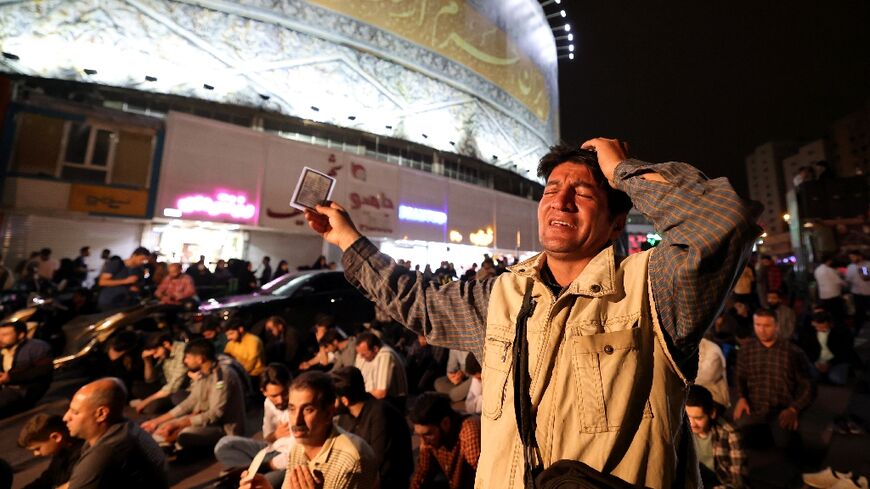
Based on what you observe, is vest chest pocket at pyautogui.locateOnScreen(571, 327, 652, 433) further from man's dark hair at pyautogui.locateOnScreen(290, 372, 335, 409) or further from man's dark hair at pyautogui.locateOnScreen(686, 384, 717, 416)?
man's dark hair at pyautogui.locateOnScreen(686, 384, 717, 416)

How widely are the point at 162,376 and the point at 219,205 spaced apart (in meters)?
9.62

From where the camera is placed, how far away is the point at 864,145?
50250 mm

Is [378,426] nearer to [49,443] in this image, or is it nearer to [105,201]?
[49,443]

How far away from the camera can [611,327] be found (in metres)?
1.12

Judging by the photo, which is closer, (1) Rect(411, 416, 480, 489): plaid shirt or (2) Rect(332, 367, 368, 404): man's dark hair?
(1) Rect(411, 416, 480, 489): plaid shirt

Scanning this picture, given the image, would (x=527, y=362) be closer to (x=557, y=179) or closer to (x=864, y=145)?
(x=557, y=179)

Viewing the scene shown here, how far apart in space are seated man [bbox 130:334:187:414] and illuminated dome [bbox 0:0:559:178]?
13964 mm

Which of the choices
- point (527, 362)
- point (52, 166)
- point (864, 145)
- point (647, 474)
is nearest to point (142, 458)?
point (527, 362)

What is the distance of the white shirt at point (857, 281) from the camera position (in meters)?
8.80

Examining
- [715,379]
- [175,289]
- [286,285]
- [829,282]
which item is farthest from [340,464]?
[829,282]

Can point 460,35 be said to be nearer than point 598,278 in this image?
No

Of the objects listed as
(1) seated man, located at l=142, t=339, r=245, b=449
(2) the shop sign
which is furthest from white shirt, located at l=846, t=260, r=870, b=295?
(2) the shop sign

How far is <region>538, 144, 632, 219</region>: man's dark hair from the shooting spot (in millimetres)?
1396

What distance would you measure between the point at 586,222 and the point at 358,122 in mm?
20707
